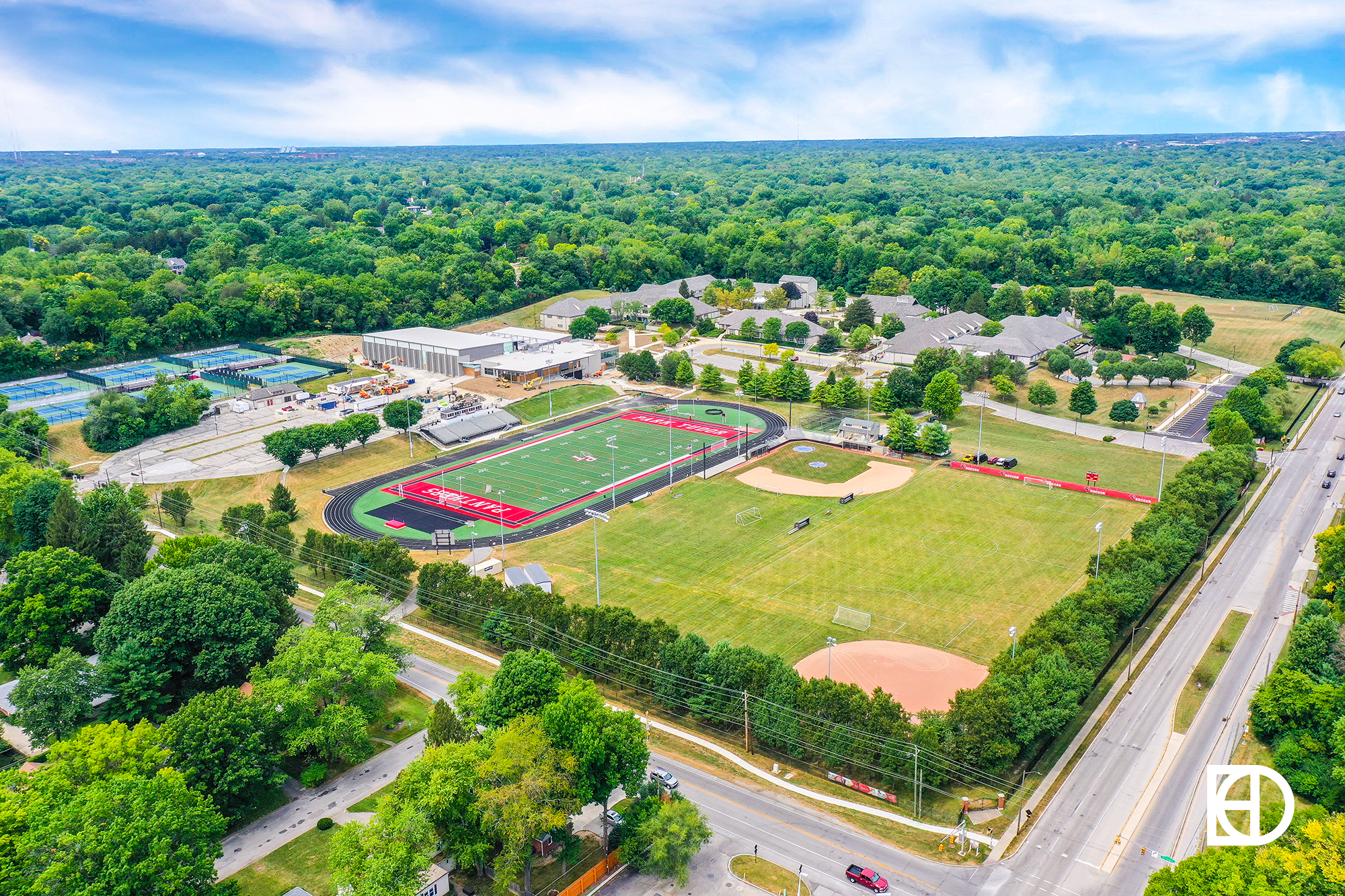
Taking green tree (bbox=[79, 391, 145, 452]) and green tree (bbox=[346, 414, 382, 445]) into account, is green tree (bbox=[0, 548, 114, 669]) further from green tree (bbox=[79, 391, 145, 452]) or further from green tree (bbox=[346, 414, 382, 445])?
green tree (bbox=[79, 391, 145, 452])

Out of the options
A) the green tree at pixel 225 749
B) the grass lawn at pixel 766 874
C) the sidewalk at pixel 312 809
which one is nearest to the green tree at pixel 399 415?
the sidewalk at pixel 312 809

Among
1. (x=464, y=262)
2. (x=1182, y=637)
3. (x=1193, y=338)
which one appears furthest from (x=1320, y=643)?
(x=464, y=262)

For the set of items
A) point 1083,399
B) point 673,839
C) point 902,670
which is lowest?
point 902,670

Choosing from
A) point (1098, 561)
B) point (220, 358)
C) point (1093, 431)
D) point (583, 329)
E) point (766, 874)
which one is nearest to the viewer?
point (766, 874)

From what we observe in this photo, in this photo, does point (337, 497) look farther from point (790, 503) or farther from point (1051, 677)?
point (1051, 677)

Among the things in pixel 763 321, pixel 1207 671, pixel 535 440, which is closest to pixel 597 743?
pixel 1207 671

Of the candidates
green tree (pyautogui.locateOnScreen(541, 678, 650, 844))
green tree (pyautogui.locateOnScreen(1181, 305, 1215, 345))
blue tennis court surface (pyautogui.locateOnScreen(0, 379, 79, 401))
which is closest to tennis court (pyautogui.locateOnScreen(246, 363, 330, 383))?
blue tennis court surface (pyautogui.locateOnScreen(0, 379, 79, 401))

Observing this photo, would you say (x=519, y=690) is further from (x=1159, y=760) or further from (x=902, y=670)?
(x=1159, y=760)
